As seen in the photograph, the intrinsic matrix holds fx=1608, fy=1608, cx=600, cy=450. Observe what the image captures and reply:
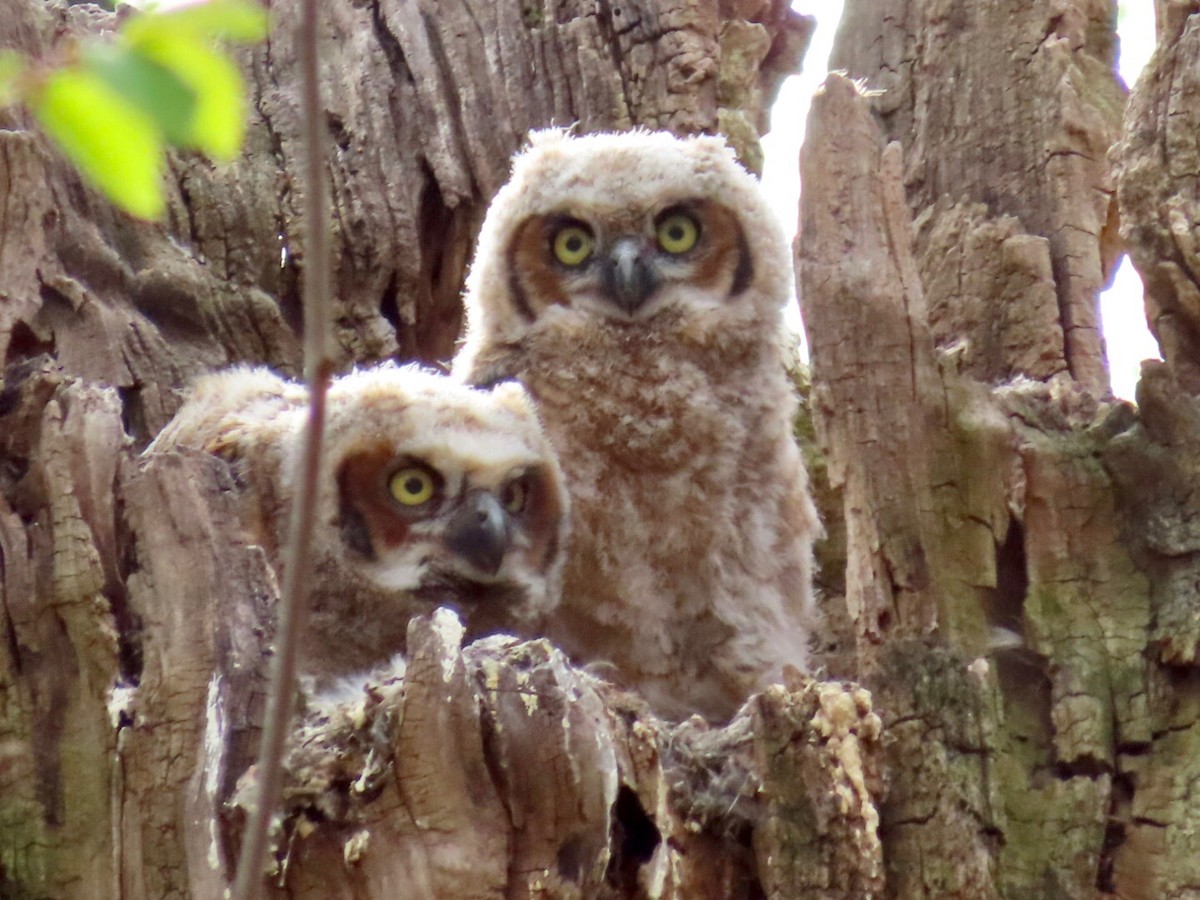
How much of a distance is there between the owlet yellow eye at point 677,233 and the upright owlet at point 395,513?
0.69 meters

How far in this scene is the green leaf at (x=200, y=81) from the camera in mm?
1031

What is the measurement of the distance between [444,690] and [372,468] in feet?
3.32

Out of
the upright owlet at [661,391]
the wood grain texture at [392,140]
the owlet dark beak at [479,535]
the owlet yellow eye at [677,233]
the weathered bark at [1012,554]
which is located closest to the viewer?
the weathered bark at [1012,554]

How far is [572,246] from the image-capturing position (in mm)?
3805

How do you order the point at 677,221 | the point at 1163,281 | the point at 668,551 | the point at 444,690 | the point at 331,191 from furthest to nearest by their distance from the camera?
1. the point at 331,191
2. the point at 677,221
3. the point at 668,551
4. the point at 1163,281
5. the point at 444,690

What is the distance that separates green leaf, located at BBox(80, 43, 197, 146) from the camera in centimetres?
100

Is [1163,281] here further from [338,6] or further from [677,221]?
[338,6]

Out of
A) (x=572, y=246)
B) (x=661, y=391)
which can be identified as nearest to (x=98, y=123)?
(x=661, y=391)

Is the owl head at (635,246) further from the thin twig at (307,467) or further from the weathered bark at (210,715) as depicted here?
the thin twig at (307,467)

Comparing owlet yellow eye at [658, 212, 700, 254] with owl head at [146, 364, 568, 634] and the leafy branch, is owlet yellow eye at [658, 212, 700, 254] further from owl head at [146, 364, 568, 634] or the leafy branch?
the leafy branch

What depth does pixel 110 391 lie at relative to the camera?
308cm

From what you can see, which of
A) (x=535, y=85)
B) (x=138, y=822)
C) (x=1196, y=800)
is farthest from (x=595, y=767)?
(x=535, y=85)

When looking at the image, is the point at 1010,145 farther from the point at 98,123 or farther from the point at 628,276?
the point at 98,123

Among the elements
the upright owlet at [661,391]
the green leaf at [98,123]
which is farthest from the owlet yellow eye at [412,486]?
the green leaf at [98,123]
